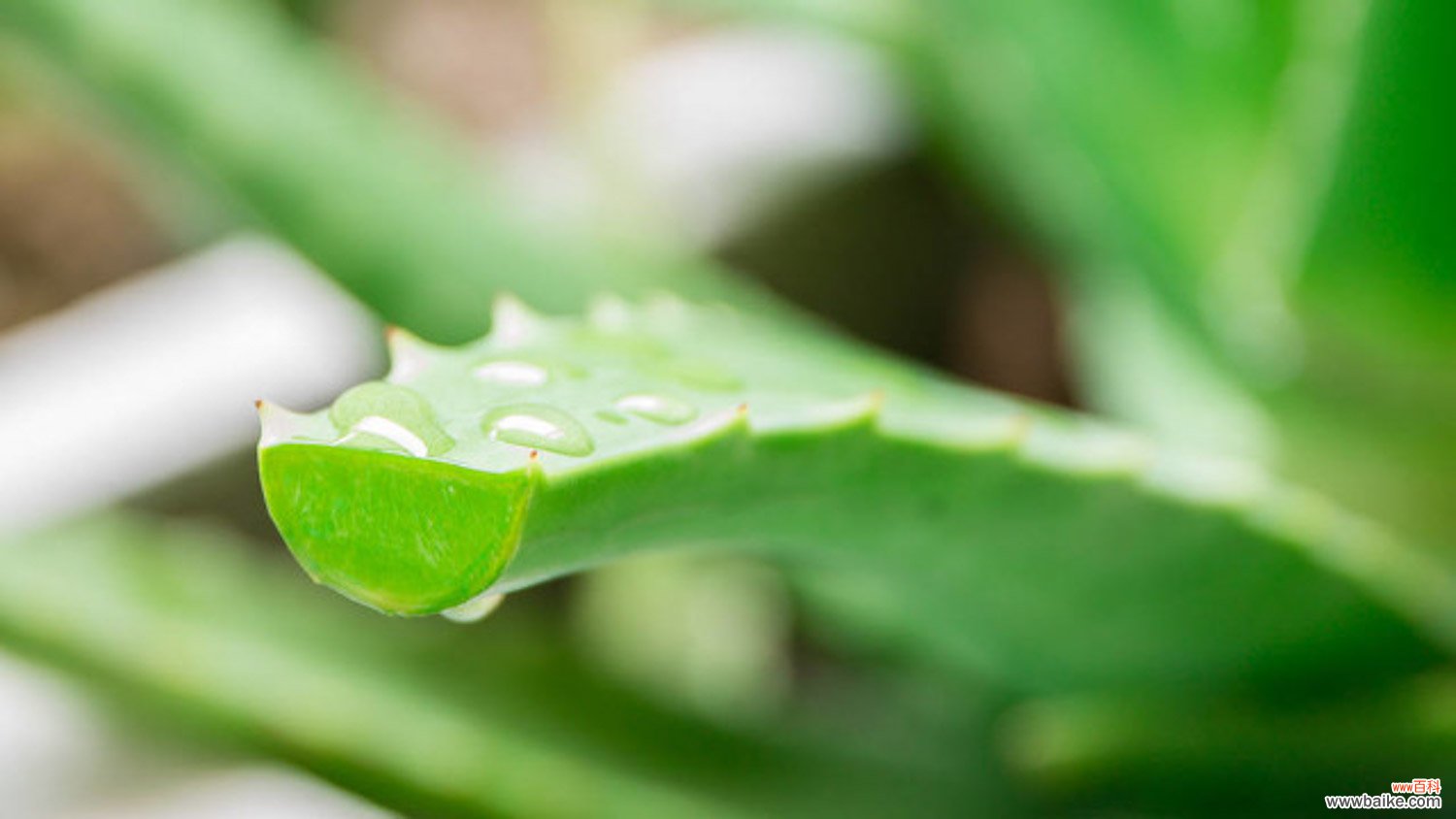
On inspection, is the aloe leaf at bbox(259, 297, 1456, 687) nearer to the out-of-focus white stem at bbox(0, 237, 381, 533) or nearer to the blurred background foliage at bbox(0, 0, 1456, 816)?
the blurred background foliage at bbox(0, 0, 1456, 816)

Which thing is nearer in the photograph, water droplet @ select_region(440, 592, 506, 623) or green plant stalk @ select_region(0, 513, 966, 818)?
water droplet @ select_region(440, 592, 506, 623)

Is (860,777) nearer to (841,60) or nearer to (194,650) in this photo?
(194,650)

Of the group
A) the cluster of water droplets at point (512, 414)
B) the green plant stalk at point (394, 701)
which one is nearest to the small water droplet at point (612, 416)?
the cluster of water droplets at point (512, 414)

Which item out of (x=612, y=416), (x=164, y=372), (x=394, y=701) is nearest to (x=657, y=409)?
(x=612, y=416)

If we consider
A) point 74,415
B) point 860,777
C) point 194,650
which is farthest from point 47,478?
point 860,777

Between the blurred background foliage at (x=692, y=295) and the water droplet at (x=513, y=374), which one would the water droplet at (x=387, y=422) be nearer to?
the water droplet at (x=513, y=374)

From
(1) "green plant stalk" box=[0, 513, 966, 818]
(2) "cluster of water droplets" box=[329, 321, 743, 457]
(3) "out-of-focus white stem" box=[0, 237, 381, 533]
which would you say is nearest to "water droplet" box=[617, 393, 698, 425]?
(2) "cluster of water droplets" box=[329, 321, 743, 457]
